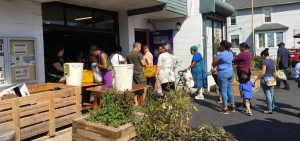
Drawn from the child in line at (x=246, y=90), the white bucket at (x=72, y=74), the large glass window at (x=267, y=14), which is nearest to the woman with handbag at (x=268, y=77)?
the child in line at (x=246, y=90)

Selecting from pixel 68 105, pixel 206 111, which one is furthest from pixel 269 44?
pixel 68 105

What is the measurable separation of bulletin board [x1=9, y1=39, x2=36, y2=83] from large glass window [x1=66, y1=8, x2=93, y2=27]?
151cm

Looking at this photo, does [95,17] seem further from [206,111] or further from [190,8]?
[206,111]

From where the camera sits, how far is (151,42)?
9.08 m

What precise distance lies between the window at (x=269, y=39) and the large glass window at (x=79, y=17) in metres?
24.0

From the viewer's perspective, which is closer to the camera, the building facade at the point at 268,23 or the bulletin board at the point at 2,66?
the bulletin board at the point at 2,66

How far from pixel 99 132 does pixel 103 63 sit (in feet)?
8.03

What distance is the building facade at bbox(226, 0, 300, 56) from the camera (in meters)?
25.4

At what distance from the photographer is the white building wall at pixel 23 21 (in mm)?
4789

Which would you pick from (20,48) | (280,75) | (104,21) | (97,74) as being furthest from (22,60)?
(280,75)

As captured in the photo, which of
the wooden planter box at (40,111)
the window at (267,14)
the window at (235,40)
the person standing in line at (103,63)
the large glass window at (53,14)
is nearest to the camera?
the wooden planter box at (40,111)

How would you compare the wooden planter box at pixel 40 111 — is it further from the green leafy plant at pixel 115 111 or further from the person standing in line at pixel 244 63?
the person standing in line at pixel 244 63

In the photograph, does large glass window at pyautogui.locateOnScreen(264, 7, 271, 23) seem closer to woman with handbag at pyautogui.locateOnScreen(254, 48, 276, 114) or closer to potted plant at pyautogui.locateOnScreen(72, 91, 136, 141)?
woman with handbag at pyautogui.locateOnScreen(254, 48, 276, 114)

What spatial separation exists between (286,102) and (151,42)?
455 cm
